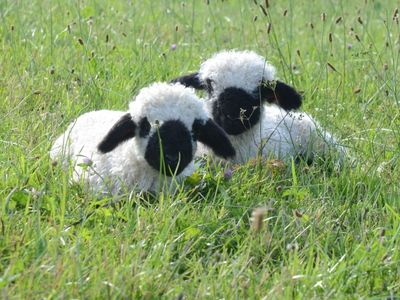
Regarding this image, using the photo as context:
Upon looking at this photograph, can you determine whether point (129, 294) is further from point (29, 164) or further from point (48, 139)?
point (48, 139)

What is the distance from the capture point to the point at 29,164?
5.00 meters

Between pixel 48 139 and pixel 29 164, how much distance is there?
1.76 ft

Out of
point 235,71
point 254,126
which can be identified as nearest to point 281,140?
point 254,126

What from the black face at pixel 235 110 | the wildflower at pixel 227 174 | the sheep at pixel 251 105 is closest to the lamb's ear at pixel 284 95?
the sheep at pixel 251 105

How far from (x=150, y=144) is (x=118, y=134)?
0.25 m

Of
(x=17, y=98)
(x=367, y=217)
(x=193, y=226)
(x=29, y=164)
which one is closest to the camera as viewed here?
(x=193, y=226)

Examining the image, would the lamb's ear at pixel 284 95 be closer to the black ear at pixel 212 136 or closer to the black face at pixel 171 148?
the black ear at pixel 212 136

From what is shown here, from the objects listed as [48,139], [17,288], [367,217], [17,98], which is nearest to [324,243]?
[367,217]

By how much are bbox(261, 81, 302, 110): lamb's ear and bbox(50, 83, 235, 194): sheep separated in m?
0.81

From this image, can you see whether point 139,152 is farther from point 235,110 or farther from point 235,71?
point 235,71

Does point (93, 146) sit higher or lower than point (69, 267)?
lower

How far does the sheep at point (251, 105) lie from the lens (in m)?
5.80

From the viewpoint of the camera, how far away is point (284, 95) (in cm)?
604

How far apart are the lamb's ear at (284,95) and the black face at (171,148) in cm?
111
